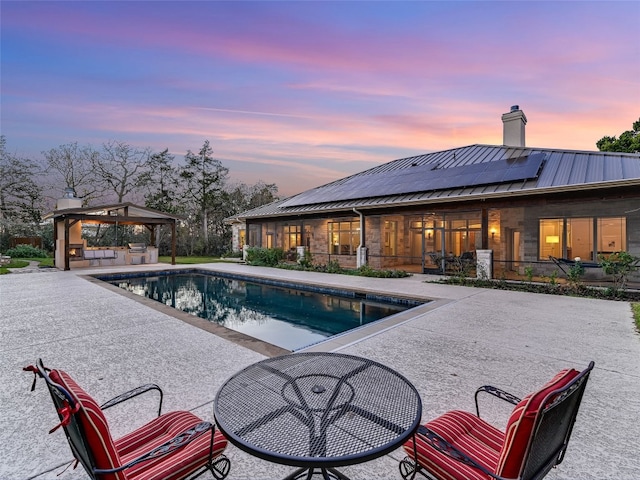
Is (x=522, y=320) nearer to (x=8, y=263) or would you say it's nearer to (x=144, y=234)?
(x=8, y=263)

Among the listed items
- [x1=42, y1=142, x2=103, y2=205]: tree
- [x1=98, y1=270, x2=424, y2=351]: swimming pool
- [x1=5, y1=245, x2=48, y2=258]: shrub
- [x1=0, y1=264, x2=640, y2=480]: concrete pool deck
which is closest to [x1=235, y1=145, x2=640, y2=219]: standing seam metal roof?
[x1=0, y1=264, x2=640, y2=480]: concrete pool deck

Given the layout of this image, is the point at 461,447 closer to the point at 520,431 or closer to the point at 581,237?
the point at 520,431

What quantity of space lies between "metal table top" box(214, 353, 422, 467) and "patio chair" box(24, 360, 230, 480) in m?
0.22

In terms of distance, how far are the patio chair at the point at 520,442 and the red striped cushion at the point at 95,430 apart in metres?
1.38

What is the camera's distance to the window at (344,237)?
15570mm

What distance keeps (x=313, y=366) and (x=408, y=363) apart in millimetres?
1801

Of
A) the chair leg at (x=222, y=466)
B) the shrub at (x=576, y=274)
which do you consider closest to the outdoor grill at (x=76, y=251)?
the chair leg at (x=222, y=466)

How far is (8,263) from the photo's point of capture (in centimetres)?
1514

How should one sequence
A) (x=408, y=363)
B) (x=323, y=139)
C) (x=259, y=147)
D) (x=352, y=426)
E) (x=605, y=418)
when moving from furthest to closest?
(x=259, y=147) → (x=323, y=139) → (x=408, y=363) → (x=605, y=418) → (x=352, y=426)

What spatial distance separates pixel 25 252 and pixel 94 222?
7.16 m

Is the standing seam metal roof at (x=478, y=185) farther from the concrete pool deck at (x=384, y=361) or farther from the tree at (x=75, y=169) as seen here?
the tree at (x=75, y=169)

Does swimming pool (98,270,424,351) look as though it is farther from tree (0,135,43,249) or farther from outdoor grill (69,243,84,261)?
tree (0,135,43,249)

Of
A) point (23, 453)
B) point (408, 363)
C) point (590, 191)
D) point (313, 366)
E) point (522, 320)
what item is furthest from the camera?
point (590, 191)

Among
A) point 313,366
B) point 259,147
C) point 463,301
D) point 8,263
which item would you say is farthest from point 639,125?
point 8,263
